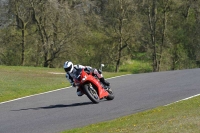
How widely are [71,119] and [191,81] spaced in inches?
316

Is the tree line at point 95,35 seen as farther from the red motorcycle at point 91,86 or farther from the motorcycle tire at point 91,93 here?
the motorcycle tire at point 91,93

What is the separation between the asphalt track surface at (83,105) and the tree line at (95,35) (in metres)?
20.0

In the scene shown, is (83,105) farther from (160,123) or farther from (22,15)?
(22,15)

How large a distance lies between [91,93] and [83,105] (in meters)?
0.48

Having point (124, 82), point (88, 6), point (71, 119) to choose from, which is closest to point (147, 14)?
point (88, 6)

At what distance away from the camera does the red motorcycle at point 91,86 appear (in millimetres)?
15750

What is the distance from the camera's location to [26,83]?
2353 centimetres

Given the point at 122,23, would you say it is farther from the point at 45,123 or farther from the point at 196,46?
the point at 45,123

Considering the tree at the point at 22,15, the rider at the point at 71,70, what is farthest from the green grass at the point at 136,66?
the rider at the point at 71,70

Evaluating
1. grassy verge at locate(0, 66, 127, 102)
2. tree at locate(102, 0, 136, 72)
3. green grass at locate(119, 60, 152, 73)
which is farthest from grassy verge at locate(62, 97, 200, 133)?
green grass at locate(119, 60, 152, 73)

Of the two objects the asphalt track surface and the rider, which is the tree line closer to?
the asphalt track surface

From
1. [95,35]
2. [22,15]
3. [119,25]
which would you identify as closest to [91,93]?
[119,25]

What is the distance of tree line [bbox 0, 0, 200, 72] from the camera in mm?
41594

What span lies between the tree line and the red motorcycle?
24.7 meters
